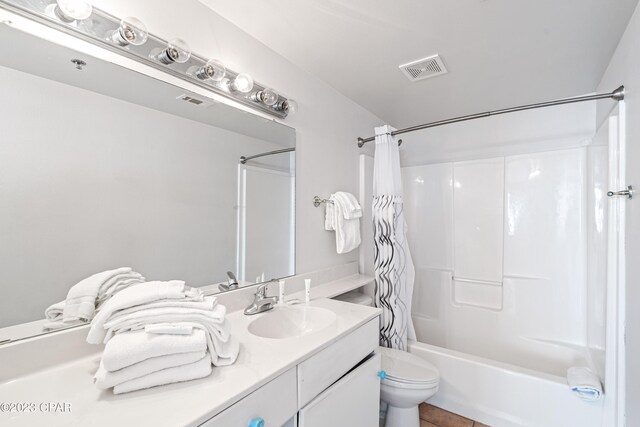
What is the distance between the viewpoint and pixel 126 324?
2.55 feet

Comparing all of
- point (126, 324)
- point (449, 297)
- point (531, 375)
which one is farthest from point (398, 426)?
point (126, 324)

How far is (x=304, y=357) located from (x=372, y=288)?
57.4 inches

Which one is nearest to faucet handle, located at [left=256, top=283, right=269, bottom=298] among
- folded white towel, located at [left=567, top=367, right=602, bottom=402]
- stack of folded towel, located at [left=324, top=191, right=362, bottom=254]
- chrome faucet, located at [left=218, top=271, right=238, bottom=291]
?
chrome faucet, located at [left=218, top=271, right=238, bottom=291]

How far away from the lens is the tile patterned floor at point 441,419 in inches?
71.8

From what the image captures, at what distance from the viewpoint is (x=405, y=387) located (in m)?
1.56

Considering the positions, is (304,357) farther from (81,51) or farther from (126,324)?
(81,51)

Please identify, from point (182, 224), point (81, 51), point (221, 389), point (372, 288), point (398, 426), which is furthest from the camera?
point (372, 288)

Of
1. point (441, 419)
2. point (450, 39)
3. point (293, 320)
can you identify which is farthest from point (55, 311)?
point (441, 419)

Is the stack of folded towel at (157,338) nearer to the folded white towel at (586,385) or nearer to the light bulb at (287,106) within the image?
the light bulb at (287,106)

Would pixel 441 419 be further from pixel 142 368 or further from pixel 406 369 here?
pixel 142 368

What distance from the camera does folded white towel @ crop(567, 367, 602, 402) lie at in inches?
59.5

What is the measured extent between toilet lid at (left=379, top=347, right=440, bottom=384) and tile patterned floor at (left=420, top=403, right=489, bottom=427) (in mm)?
444

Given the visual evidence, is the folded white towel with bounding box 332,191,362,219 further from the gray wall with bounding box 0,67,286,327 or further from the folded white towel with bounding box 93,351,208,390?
the folded white towel with bounding box 93,351,208,390

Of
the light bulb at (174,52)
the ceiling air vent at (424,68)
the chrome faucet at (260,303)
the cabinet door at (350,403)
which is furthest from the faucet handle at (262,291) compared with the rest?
the ceiling air vent at (424,68)
